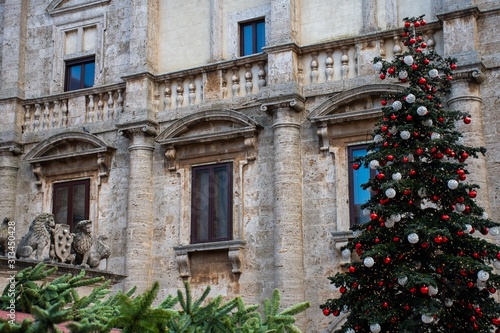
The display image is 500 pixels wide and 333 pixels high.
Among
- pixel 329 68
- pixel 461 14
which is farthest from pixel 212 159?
pixel 461 14

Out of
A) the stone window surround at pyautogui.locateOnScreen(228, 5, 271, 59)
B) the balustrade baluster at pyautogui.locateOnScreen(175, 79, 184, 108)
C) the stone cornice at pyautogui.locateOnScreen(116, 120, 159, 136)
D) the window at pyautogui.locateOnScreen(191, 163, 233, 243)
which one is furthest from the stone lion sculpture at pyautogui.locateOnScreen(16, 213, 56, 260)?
the stone window surround at pyautogui.locateOnScreen(228, 5, 271, 59)

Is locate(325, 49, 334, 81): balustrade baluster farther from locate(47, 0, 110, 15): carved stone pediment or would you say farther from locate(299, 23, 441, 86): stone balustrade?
locate(47, 0, 110, 15): carved stone pediment

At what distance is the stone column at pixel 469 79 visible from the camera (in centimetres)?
1529

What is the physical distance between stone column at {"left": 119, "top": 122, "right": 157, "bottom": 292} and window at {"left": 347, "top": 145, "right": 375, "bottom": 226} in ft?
15.3

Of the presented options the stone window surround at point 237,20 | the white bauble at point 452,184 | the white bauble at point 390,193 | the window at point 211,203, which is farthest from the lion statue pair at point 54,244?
the white bauble at point 452,184

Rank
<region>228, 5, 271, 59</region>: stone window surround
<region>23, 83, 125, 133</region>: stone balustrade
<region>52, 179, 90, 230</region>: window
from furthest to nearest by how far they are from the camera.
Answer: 1. <region>23, 83, 125, 133</region>: stone balustrade
2. <region>52, 179, 90, 230</region>: window
3. <region>228, 5, 271, 59</region>: stone window surround

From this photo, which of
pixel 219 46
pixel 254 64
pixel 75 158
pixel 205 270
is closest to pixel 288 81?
pixel 254 64

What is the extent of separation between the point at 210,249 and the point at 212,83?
3.83 metres

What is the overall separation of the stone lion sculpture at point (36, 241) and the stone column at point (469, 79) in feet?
25.0

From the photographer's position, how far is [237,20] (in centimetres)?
1905

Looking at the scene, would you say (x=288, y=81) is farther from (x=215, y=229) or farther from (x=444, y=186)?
(x=444, y=186)

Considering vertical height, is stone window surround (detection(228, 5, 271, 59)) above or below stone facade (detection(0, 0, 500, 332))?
above

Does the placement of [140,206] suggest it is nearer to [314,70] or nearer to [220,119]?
[220,119]

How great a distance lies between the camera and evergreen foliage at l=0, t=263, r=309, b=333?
4953 mm
